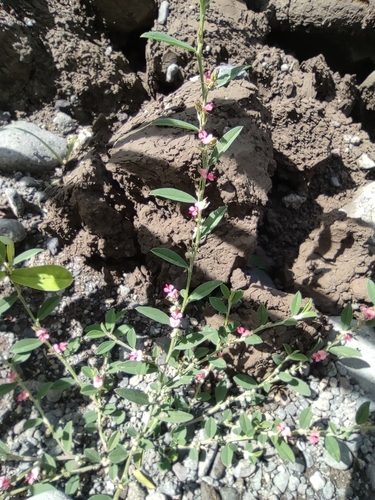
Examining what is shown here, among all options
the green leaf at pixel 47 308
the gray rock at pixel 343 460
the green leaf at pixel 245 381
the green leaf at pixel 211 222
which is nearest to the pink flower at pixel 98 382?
the green leaf at pixel 47 308

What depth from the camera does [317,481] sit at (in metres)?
1.40

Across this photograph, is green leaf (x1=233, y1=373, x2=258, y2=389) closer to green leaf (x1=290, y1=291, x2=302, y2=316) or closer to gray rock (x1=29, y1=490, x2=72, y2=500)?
green leaf (x1=290, y1=291, x2=302, y2=316)

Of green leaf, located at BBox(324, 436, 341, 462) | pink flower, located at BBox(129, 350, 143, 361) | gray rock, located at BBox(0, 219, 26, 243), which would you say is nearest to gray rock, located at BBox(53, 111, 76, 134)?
gray rock, located at BBox(0, 219, 26, 243)

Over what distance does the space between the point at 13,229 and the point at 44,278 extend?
0.67 metres

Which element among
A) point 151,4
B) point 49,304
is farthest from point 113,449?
point 151,4

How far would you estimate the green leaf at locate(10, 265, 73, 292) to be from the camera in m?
1.14

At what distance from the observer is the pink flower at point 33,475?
1.25 m

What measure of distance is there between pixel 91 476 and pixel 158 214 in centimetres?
90

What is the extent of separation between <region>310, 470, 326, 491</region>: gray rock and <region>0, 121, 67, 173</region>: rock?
64.2 inches

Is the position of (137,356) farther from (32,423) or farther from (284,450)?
(284,450)

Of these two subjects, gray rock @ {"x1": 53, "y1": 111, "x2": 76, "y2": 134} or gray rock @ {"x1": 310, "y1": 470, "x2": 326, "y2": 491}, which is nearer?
gray rock @ {"x1": 310, "y1": 470, "x2": 326, "y2": 491}

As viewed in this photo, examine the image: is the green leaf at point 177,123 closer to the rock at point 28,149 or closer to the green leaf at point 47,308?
the green leaf at point 47,308

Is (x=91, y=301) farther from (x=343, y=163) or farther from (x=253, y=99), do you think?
(x=343, y=163)

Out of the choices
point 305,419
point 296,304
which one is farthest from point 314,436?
point 296,304
